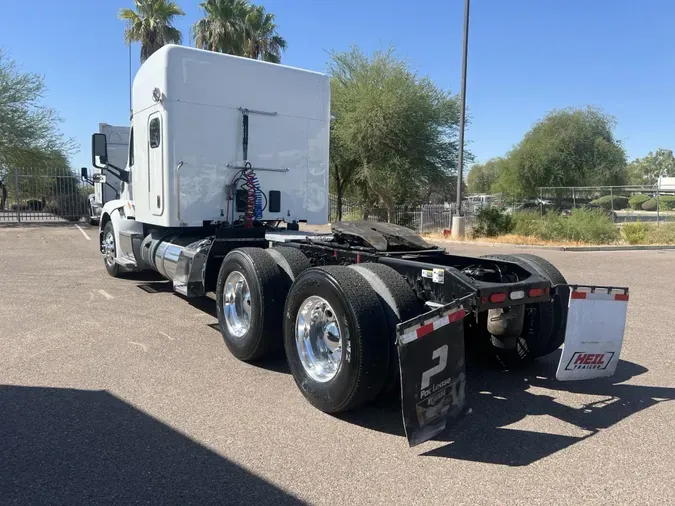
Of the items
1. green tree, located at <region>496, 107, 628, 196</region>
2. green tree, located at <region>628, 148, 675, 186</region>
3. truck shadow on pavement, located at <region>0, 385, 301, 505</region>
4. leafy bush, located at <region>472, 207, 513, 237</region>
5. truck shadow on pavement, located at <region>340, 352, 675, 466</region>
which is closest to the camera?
truck shadow on pavement, located at <region>0, 385, 301, 505</region>

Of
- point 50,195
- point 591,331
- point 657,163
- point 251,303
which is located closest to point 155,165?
point 251,303

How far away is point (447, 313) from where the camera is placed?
3.66 meters

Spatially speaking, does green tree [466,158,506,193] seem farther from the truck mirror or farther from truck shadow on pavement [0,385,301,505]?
truck shadow on pavement [0,385,301,505]

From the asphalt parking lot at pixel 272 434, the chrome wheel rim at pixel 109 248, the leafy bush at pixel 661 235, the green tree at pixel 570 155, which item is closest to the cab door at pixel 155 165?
the asphalt parking lot at pixel 272 434

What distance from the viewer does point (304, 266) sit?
5352 millimetres

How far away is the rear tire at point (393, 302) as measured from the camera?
396 centimetres

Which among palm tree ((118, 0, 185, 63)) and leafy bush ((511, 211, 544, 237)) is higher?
palm tree ((118, 0, 185, 63))

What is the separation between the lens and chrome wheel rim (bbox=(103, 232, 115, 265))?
10078 millimetres

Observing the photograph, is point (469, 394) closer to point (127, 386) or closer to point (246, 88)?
point (127, 386)

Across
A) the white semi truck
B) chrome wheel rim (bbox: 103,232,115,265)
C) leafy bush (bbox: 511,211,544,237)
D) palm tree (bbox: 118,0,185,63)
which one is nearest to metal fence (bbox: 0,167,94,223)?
palm tree (bbox: 118,0,185,63)

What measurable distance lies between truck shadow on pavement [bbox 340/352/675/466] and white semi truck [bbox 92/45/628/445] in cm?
24

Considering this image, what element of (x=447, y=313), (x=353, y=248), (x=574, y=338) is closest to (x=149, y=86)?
(x=353, y=248)

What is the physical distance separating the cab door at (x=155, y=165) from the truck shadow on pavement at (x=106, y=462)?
3712 mm

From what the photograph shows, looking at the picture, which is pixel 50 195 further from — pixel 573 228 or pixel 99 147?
pixel 573 228
